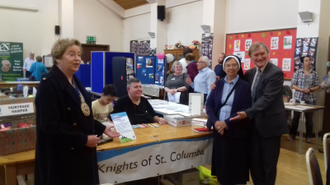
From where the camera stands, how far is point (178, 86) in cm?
513

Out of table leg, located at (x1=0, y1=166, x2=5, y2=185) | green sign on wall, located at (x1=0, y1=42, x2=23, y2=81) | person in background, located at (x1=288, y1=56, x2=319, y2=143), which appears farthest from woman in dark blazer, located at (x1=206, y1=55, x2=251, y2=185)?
green sign on wall, located at (x1=0, y1=42, x2=23, y2=81)

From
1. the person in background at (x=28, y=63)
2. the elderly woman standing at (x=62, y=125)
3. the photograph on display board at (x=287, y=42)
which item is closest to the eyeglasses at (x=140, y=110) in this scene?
the elderly woman standing at (x=62, y=125)

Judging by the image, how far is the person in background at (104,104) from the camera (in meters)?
2.81

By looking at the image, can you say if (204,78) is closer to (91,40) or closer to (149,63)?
(149,63)

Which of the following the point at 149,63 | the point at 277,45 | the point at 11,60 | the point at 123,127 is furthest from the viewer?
the point at 11,60

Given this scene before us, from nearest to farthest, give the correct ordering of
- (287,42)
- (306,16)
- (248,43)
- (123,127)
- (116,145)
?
(116,145), (123,127), (306,16), (287,42), (248,43)

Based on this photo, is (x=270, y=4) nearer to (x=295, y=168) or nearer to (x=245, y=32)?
(x=245, y=32)

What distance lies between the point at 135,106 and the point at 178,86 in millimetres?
2319

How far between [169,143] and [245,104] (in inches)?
29.1

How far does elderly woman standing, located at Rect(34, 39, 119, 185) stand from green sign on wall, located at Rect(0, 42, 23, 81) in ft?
32.0

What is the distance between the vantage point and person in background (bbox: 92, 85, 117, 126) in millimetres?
2807

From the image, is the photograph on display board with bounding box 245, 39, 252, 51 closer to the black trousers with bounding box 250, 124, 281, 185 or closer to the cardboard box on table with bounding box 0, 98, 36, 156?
the black trousers with bounding box 250, 124, 281, 185

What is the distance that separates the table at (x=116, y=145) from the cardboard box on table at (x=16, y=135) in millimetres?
41

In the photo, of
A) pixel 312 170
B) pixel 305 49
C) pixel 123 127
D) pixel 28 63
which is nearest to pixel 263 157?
pixel 312 170
